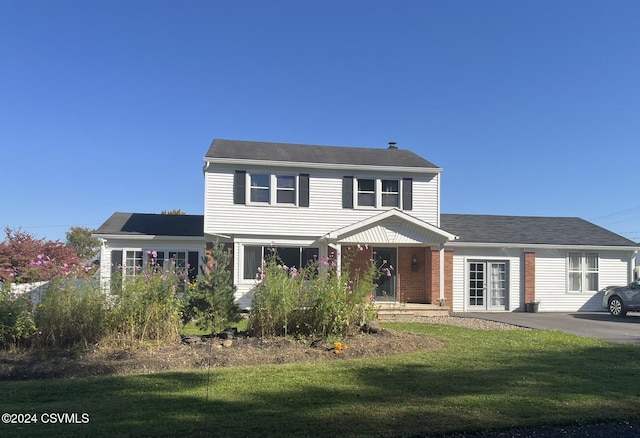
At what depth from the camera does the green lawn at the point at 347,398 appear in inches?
192

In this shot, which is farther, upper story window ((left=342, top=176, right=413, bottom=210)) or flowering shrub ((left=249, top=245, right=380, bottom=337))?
upper story window ((left=342, top=176, right=413, bottom=210))

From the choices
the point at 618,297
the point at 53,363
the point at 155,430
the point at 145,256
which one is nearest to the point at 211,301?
the point at 53,363

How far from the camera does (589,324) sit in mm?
15984

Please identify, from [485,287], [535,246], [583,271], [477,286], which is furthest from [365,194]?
[583,271]

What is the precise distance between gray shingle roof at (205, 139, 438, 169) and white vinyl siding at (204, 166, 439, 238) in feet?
1.80

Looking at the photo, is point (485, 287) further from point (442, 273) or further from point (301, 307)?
point (301, 307)

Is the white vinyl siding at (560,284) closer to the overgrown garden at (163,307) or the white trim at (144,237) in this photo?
the overgrown garden at (163,307)

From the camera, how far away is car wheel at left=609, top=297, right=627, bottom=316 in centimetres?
1909

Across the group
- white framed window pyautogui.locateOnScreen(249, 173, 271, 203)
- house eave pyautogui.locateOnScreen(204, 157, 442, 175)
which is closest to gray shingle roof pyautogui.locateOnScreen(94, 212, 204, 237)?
white framed window pyautogui.locateOnScreen(249, 173, 271, 203)

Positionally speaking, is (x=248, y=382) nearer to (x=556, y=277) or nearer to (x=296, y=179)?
(x=296, y=179)

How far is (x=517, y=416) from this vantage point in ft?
17.3

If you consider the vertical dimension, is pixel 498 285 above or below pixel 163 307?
below

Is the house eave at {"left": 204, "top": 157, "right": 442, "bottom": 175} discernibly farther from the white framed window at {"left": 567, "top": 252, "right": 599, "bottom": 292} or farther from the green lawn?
the green lawn

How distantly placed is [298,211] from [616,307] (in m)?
12.9
